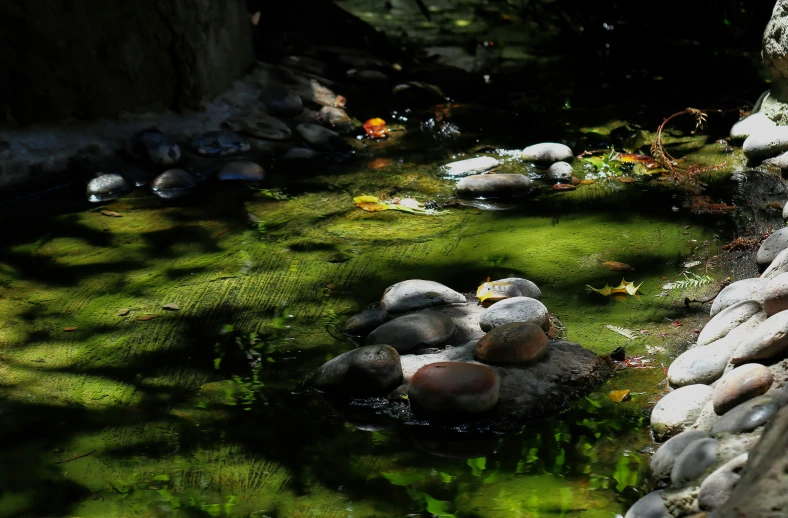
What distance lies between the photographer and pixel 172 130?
18.3ft

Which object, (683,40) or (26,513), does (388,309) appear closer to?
(26,513)

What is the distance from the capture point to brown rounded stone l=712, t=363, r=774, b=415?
96.3 inches

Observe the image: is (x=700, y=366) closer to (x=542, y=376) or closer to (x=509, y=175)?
(x=542, y=376)

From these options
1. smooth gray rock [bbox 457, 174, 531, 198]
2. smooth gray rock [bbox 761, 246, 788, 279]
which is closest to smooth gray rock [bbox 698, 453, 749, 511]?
smooth gray rock [bbox 761, 246, 788, 279]

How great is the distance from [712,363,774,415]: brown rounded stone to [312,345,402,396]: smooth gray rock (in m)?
1.01

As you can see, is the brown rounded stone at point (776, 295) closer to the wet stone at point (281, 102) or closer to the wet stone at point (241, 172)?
the wet stone at point (241, 172)

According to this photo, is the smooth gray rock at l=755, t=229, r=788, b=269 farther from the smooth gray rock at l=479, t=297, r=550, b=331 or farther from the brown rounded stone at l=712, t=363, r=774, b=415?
the brown rounded stone at l=712, t=363, r=774, b=415

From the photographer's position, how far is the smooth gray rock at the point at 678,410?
2617 millimetres

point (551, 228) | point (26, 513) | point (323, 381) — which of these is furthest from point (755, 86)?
point (26, 513)

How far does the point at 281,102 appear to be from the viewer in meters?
6.06

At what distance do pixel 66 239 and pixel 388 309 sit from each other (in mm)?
1855

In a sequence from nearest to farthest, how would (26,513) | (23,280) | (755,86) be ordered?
(26,513) → (23,280) → (755,86)

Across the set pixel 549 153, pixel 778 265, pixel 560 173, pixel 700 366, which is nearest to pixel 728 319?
pixel 700 366

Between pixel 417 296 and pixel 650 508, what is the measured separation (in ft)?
4.71
